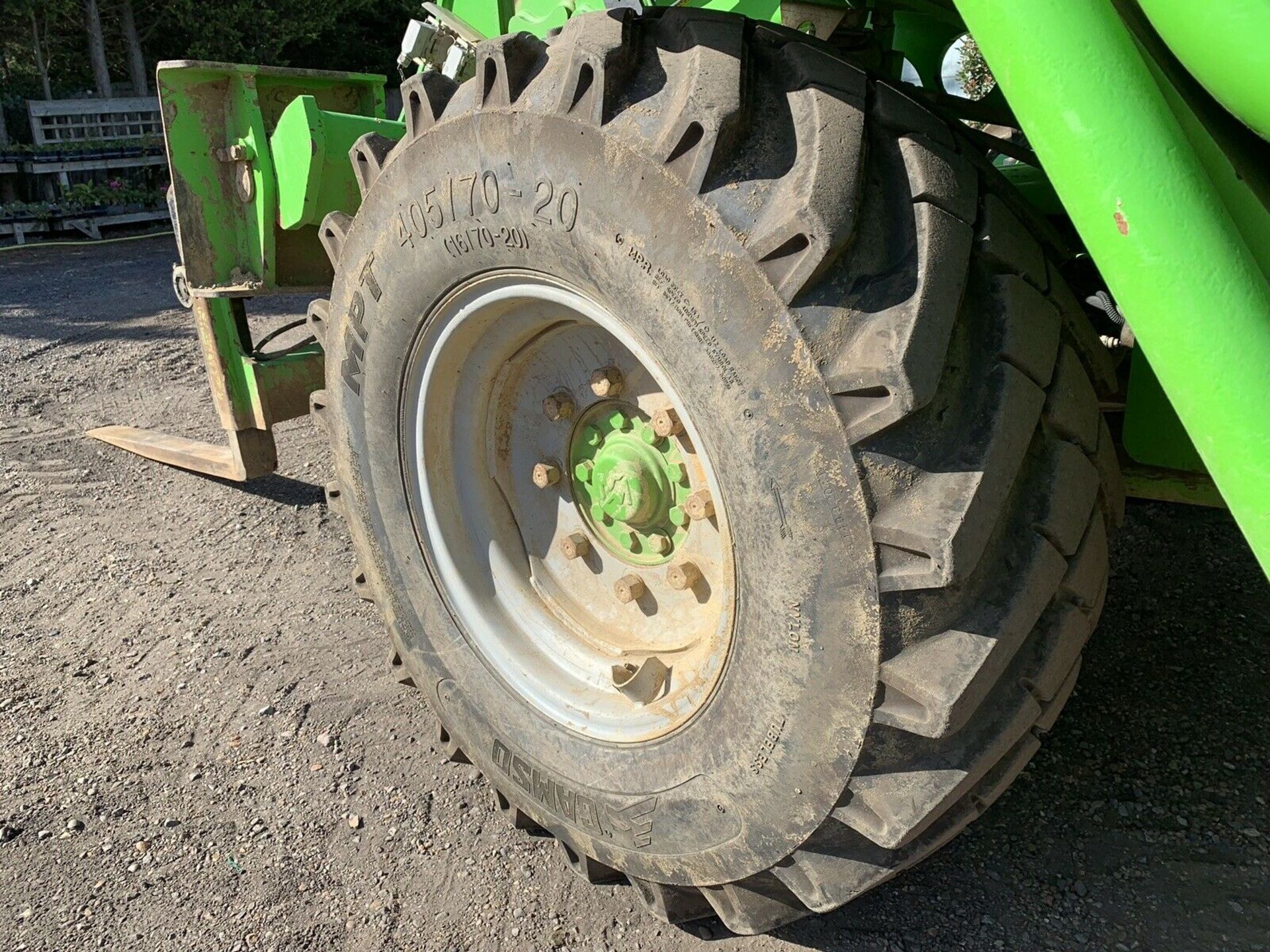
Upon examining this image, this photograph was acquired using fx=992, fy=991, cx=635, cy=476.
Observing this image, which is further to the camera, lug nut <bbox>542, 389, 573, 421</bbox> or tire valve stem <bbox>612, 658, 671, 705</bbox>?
lug nut <bbox>542, 389, 573, 421</bbox>

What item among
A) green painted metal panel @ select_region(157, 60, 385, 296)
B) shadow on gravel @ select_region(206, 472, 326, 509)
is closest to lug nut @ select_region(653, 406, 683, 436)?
green painted metal panel @ select_region(157, 60, 385, 296)

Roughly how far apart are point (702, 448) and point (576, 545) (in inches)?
26.7

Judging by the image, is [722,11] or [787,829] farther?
[722,11]

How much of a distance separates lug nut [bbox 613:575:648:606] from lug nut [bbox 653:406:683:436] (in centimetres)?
33

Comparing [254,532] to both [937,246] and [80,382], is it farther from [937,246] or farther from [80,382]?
[937,246]

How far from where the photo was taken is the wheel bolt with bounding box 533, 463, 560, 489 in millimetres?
2188

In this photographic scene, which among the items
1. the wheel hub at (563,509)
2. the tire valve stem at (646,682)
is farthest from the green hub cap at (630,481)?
the tire valve stem at (646,682)

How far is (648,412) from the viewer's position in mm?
2023

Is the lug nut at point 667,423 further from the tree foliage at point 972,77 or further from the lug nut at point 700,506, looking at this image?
the tree foliage at point 972,77

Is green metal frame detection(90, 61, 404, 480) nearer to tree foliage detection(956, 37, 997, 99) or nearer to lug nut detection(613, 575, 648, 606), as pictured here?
lug nut detection(613, 575, 648, 606)

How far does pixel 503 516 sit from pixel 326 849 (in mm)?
875

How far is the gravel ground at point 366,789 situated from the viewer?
2.03 metres

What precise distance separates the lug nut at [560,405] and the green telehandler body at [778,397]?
1 cm

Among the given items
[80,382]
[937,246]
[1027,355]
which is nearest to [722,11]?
[937,246]
